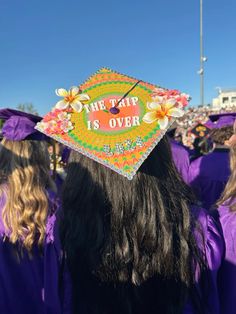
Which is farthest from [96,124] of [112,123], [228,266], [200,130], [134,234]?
[200,130]

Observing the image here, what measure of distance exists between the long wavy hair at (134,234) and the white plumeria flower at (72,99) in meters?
0.37

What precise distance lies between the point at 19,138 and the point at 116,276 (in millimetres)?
1230

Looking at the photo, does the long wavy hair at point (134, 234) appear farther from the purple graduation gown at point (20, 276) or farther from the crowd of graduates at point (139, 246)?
the purple graduation gown at point (20, 276)

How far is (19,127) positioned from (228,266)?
154 centimetres

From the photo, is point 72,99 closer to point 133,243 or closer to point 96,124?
point 96,124

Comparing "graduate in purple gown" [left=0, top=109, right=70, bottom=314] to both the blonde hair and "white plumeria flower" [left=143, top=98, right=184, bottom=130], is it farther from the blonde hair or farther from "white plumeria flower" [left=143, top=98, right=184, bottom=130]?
"white plumeria flower" [left=143, top=98, right=184, bottom=130]

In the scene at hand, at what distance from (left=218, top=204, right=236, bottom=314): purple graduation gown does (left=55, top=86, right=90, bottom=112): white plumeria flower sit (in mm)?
831

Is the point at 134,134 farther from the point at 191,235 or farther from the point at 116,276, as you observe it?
the point at 116,276

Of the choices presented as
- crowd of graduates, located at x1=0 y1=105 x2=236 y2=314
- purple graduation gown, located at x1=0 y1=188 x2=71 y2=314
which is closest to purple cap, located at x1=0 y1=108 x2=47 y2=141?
purple graduation gown, located at x1=0 y1=188 x2=71 y2=314

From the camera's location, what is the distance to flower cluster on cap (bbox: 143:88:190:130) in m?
1.60

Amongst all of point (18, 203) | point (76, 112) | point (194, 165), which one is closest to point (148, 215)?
point (76, 112)

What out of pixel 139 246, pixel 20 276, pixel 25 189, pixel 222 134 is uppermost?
pixel 222 134

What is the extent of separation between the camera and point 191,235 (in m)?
1.48

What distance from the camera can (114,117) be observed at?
163 cm
